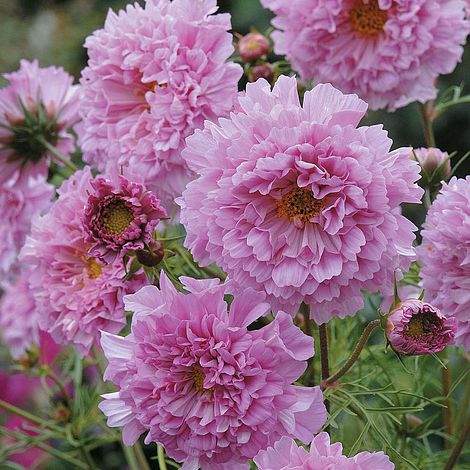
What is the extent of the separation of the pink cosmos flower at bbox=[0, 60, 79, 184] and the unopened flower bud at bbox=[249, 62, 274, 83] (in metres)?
0.14

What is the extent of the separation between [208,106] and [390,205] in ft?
0.48

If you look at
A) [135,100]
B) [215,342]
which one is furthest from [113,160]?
[215,342]

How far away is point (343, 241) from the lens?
419 mm

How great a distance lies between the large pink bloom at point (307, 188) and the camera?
16.1 inches

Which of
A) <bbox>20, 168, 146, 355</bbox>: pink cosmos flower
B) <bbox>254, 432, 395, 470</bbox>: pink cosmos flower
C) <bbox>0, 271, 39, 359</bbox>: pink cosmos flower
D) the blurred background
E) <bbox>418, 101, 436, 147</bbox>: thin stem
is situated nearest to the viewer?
<bbox>254, 432, 395, 470</bbox>: pink cosmos flower

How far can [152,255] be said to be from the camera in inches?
18.1

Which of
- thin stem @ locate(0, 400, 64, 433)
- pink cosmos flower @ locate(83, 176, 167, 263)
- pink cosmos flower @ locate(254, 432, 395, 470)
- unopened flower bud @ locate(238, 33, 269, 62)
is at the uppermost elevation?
unopened flower bud @ locate(238, 33, 269, 62)

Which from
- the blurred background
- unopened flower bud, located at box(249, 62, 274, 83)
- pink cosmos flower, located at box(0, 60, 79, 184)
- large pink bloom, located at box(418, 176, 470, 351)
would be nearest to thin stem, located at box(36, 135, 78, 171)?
pink cosmos flower, located at box(0, 60, 79, 184)

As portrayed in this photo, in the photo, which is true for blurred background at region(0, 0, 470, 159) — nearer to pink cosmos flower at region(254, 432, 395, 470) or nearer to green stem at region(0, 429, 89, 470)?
green stem at region(0, 429, 89, 470)

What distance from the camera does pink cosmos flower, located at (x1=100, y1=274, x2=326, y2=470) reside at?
1.33ft

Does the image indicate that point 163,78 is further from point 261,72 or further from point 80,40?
point 80,40

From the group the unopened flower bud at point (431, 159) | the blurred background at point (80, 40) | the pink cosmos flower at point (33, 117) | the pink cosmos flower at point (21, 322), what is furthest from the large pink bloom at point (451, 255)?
the blurred background at point (80, 40)

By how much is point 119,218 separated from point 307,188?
0.30 ft

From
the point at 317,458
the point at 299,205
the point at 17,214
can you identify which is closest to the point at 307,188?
the point at 299,205
